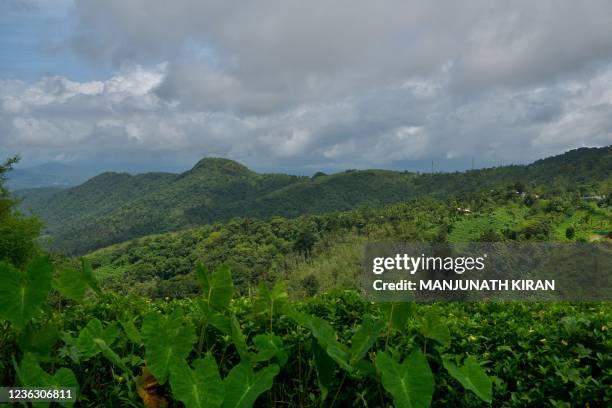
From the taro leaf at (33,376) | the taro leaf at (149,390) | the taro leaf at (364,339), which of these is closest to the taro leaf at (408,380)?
the taro leaf at (364,339)

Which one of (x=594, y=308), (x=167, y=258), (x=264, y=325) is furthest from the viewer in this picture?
(x=167, y=258)

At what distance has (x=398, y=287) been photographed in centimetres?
218

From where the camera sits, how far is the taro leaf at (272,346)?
2.14m

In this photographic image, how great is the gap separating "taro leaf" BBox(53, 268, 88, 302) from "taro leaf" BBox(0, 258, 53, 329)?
0.19 m

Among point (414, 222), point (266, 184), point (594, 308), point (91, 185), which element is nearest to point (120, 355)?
point (594, 308)

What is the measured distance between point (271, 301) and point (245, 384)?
0.42 meters

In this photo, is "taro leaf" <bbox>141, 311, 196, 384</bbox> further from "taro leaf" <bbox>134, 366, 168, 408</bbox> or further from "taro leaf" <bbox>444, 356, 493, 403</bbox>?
"taro leaf" <bbox>444, 356, 493, 403</bbox>

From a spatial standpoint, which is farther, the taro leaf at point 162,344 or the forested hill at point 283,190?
the forested hill at point 283,190

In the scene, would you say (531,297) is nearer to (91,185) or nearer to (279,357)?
(279,357)

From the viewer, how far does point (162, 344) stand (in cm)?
209

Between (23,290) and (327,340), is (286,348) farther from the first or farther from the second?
(23,290)

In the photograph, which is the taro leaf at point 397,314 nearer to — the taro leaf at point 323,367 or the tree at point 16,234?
the taro leaf at point 323,367

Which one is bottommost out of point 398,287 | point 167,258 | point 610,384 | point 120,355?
point 167,258

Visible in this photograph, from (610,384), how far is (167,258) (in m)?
56.0
